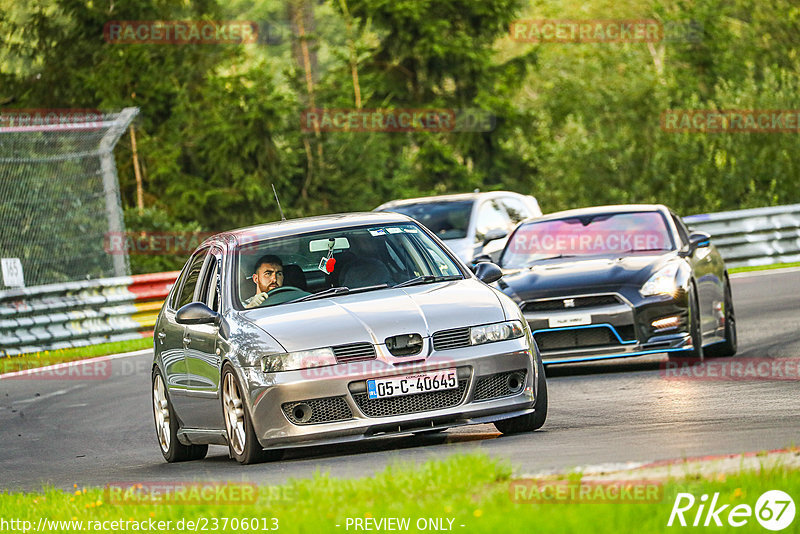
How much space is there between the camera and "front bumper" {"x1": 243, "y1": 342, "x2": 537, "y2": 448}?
8922mm

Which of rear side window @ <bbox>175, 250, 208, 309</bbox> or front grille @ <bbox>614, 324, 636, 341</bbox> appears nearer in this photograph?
rear side window @ <bbox>175, 250, 208, 309</bbox>

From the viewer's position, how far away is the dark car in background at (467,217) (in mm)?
20594

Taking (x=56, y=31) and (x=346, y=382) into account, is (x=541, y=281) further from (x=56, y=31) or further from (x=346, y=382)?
(x=56, y=31)

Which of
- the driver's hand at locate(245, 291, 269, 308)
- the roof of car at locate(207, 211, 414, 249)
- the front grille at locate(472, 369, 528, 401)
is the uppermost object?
the roof of car at locate(207, 211, 414, 249)

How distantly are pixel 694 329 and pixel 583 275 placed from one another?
108cm

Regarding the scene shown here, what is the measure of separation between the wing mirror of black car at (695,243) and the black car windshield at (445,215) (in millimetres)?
6348

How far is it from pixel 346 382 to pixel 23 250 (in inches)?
553

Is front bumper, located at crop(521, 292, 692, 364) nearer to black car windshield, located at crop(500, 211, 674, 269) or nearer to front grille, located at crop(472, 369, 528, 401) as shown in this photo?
black car windshield, located at crop(500, 211, 674, 269)

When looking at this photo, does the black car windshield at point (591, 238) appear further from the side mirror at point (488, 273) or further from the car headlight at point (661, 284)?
the side mirror at point (488, 273)

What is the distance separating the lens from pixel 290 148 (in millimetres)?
36906

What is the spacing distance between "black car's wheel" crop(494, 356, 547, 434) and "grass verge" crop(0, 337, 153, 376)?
11.5 metres

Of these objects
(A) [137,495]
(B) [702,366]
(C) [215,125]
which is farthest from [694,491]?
(C) [215,125]

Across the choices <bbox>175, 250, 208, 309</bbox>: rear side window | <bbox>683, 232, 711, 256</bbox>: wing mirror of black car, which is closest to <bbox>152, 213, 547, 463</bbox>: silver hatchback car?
<bbox>175, 250, 208, 309</bbox>: rear side window

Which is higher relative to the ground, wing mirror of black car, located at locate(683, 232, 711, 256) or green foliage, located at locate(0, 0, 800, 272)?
wing mirror of black car, located at locate(683, 232, 711, 256)
